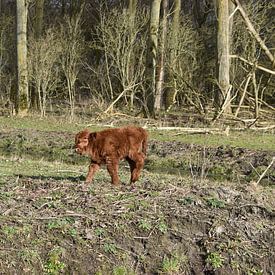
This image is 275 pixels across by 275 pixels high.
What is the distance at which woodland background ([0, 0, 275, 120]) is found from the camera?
29.7m

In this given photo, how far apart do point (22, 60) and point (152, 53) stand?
21.2ft

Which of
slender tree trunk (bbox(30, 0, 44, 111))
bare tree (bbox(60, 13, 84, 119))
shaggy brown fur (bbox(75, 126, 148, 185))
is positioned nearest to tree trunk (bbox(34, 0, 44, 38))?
slender tree trunk (bbox(30, 0, 44, 111))

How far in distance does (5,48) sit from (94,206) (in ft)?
89.7

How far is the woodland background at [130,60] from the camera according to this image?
29.7 m

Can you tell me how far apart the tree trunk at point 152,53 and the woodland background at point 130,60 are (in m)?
0.05

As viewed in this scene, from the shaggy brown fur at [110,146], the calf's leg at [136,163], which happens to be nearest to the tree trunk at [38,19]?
the calf's leg at [136,163]

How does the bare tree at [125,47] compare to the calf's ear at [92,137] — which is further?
the bare tree at [125,47]

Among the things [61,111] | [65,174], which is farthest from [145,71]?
[65,174]

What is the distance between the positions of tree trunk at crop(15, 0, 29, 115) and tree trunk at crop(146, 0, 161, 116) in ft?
20.1

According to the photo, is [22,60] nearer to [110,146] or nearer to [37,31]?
[37,31]

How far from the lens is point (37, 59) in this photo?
30656 millimetres

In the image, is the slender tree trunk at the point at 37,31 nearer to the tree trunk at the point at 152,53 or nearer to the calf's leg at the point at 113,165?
the tree trunk at the point at 152,53

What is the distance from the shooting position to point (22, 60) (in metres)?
30.8

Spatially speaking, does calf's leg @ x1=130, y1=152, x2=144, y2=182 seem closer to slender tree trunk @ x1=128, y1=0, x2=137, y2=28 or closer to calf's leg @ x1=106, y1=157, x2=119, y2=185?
calf's leg @ x1=106, y1=157, x2=119, y2=185
